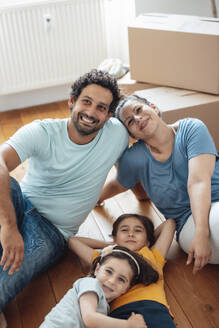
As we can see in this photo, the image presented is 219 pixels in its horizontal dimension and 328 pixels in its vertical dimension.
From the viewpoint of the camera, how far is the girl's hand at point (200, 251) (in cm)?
151

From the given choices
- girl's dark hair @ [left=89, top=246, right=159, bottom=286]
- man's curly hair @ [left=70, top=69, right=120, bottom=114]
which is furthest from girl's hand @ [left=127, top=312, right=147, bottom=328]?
man's curly hair @ [left=70, top=69, right=120, bottom=114]

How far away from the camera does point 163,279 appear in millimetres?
1705

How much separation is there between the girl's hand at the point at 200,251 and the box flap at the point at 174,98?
0.96 metres

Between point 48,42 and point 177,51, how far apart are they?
125 centimetres

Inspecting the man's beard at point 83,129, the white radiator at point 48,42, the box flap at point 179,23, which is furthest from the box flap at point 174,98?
the white radiator at point 48,42

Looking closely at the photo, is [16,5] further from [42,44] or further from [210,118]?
[210,118]

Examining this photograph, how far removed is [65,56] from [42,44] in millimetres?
204

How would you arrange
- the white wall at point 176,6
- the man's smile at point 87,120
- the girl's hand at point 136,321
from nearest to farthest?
the girl's hand at point 136,321 < the man's smile at point 87,120 < the white wall at point 176,6

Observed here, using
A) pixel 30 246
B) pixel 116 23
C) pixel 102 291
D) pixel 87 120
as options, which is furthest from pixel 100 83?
pixel 116 23

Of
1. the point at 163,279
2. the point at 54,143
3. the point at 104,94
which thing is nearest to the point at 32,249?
the point at 54,143

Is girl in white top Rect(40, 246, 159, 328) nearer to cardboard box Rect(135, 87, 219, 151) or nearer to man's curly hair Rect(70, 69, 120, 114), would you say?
man's curly hair Rect(70, 69, 120, 114)

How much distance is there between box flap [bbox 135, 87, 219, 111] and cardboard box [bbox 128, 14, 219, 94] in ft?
0.12

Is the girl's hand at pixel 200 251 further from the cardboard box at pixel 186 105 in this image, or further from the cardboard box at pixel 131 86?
the cardboard box at pixel 131 86

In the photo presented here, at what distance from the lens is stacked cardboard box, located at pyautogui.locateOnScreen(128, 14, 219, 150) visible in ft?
7.54
